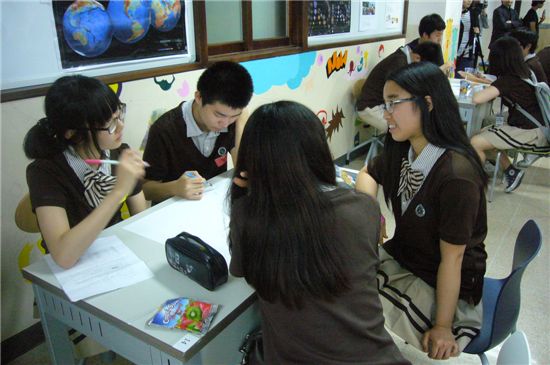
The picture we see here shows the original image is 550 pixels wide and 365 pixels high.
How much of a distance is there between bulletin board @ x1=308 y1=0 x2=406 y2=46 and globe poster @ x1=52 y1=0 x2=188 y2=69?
1281 mm

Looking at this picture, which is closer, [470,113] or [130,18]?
[130,18]

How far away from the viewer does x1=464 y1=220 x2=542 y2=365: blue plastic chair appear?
1.07 metres

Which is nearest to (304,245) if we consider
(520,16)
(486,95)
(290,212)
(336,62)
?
(290,212)

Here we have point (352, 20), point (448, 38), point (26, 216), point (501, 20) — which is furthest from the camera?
point (501, 20)

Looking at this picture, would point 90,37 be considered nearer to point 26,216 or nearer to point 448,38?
point 26,216

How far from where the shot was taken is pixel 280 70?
2.82 metres

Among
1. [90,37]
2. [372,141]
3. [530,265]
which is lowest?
[530,265]

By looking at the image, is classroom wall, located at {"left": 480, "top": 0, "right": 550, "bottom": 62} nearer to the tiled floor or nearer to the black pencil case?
the tiled floor

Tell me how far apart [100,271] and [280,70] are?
2.07 m

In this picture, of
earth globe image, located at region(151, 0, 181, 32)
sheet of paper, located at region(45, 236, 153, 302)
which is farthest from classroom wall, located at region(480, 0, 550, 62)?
sheet of paper, located at region(45, 236, 153, 302)

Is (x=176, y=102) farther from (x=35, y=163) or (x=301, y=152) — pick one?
(x=301, y=152)

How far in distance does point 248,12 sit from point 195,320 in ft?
7.09

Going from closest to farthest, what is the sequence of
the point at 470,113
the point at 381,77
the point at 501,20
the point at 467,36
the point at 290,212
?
the point at 290,212
the point at 470,113
the point at 381,77
the point at 467,36
the point at 501,20

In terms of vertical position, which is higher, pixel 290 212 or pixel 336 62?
pixel 336 62
